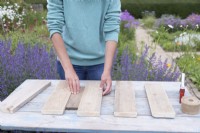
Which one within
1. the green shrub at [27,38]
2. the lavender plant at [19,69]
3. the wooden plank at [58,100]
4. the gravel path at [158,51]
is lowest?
the gravel path at [158,51]

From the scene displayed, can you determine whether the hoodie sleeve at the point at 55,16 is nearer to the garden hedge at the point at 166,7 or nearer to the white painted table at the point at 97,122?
the white painted table at the point at 97,122

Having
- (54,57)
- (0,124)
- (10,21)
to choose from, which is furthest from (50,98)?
(10,21)

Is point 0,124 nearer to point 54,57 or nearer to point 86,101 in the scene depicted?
point 86,101

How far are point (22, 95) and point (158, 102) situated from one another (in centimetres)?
74

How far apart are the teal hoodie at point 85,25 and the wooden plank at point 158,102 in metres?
0.40

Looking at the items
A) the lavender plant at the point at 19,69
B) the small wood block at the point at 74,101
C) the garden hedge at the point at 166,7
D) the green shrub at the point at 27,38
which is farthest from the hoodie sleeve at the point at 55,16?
the garden hedge at the point at 166,7

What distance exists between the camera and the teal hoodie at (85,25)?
7.07 ft

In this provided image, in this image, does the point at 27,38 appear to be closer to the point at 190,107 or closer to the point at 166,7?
the point at 190,107

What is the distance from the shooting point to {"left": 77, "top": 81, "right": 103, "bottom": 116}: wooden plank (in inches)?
68.0

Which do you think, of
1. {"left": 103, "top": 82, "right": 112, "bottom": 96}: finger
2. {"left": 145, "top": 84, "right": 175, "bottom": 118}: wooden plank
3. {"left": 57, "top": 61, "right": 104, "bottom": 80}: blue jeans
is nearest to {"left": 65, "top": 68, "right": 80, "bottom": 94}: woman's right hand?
{"left": 103, "top": 82, "right": 112, "bottom": 96}: finger

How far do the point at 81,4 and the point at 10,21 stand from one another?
6325 millimetres

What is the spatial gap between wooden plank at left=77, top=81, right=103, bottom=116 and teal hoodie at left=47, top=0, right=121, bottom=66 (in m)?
0.20

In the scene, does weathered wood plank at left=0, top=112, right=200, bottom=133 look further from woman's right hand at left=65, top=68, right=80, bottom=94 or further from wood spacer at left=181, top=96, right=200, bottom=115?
woman's right hand at left=65, top=68, right=80, bottom=94

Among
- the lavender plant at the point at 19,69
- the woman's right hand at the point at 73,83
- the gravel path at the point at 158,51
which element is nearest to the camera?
the woman's right hand at the point at 73,83
